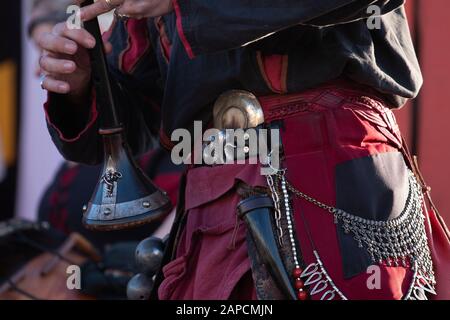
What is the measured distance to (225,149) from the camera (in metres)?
1.71

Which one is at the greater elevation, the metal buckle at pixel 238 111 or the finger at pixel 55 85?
the finger at pixel 55 85

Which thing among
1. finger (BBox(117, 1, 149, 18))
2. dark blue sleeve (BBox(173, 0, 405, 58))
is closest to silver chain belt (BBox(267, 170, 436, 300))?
dark blue sleeve (BBox(173, 0, 405, 58))

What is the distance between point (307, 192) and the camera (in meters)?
1.63

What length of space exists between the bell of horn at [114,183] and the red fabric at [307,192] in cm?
10

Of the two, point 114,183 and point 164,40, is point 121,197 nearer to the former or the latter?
point 114,183

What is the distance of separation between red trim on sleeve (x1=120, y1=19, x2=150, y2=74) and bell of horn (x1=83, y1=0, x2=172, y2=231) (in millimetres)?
187

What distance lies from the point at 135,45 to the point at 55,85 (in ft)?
0.97

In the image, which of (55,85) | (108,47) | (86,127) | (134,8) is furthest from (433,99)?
(134,8)

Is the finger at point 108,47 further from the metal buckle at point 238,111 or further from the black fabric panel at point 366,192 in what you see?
the black fabric panel at point 366,192

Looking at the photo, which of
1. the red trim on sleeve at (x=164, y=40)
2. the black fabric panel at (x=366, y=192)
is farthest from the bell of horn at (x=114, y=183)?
the black fabric panel at (x=366, y=192)

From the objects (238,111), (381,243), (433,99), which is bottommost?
(381,243)

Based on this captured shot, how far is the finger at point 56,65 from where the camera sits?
1.77m

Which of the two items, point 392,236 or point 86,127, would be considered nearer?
point 392,236
